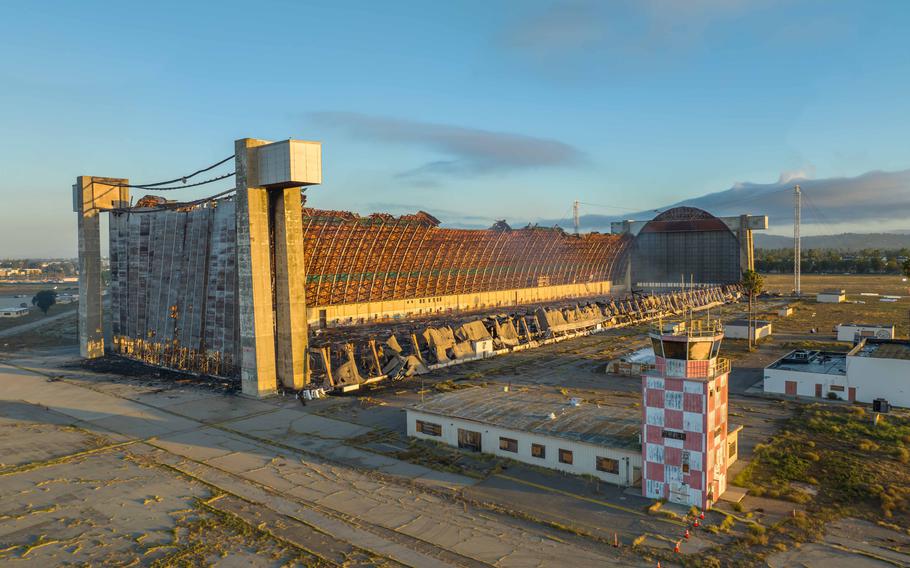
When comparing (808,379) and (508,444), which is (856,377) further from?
(508,444)

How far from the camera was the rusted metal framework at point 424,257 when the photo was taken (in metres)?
74.0

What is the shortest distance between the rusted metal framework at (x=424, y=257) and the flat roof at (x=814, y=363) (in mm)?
47661

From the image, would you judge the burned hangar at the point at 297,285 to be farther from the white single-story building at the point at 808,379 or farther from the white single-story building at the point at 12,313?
the white single-story building at the point at 12,313

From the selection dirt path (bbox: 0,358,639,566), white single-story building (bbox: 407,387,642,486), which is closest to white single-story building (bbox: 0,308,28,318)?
dirt path (bbox: 0,358,639,566)

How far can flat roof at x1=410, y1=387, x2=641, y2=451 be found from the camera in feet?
96.2

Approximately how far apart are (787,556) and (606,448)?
856cm

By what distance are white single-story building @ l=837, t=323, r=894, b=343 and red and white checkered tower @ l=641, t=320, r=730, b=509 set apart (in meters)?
55.0

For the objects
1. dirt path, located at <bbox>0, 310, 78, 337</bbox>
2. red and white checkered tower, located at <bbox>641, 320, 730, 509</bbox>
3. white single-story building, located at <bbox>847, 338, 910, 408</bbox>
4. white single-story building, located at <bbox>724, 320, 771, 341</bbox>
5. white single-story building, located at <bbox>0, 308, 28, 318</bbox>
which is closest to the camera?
red and white checkered tower, located at <bbox>641, 320, 730, 509</bbox>

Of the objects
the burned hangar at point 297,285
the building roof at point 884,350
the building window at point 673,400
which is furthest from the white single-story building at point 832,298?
the building window at point 673,400

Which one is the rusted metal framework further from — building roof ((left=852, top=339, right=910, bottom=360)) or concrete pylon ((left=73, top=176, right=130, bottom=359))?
building roof ((left=852, top=339, right=910, bottom=360))

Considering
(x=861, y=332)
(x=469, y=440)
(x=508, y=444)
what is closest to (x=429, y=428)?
(x=469, y=440)

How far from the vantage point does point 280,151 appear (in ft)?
148

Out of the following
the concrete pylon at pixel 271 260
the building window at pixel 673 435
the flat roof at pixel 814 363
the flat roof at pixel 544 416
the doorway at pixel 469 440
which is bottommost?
the doorway at pixel 469 440

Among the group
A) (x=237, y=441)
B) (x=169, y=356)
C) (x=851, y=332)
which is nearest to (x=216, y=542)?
(x=237, y=441)
